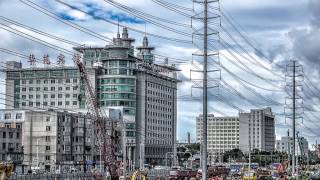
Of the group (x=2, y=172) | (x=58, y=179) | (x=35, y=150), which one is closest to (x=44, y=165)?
(x=35, y=150)

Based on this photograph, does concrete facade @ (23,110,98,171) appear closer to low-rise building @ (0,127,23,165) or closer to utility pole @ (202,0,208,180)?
low-rise building @ (0,127,23,165)

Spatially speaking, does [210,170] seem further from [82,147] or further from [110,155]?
[82,147]

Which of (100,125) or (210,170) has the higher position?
(100,125)

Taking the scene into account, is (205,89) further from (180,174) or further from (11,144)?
(11,144)

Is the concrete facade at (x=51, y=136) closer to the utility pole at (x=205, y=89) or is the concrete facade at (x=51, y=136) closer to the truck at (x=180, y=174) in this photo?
the truck at (x=180, y=174)

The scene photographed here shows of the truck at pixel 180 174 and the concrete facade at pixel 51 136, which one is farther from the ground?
the concrete facade at pixel 51 136

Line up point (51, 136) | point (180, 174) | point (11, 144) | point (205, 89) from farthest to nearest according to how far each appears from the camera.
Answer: point (51, 136), point (11, 144), point (180, 174), point (205, 89)

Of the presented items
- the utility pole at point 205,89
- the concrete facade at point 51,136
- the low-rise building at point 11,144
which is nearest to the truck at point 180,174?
the utility pole at point 205,89

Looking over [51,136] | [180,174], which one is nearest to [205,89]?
[180,174]

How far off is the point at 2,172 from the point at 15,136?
129 meters

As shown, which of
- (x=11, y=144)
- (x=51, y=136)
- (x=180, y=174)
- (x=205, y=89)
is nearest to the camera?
(x=205, y=89)

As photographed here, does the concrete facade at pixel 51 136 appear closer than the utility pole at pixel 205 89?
No

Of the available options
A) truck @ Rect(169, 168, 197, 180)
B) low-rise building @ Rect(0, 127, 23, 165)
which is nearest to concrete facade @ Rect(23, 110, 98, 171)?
low-rise building @ Rect(0, 127, 23, 165)

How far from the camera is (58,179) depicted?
8862 cm
